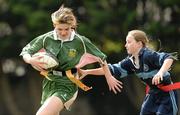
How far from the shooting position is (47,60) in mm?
8789

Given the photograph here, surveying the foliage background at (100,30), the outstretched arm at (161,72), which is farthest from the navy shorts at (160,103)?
the foliage background at (100,30)

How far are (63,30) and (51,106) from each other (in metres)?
0.96

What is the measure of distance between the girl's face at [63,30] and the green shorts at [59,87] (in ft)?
1.71

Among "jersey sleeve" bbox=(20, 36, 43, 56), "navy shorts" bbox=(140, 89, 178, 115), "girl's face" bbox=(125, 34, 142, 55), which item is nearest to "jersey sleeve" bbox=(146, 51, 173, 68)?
"girl's face" bbox=(125, 34, 142, 55)

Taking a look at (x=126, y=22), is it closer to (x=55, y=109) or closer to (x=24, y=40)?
(x=24, y=40)

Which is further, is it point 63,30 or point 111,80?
point 111,80

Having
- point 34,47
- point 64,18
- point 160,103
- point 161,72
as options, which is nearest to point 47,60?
point 34,47

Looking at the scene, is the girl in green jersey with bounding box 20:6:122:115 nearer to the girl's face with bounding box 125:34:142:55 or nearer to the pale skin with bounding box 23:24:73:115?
the pale skin with bounding box 23:24:73:115

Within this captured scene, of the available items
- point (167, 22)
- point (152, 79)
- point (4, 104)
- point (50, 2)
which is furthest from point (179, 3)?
point (152, 79)

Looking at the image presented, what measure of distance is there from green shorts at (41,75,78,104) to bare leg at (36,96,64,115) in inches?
5.0

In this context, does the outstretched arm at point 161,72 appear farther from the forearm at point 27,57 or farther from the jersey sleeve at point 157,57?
the forearm at point 27,57

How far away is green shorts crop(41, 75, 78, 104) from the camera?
8.95 m

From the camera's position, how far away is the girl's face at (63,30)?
28.8ft

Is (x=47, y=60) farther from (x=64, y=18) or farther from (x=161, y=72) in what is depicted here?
(x=161, y=72)
